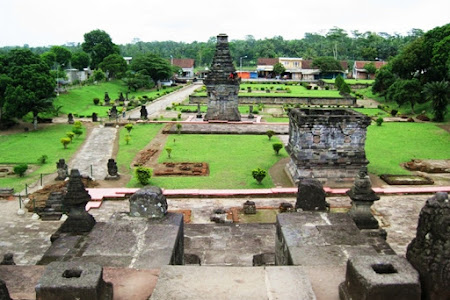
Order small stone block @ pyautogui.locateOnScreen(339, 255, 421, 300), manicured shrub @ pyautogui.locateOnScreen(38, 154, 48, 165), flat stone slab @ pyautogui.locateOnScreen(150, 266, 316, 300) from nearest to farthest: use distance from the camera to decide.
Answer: small stone block @ pyautogui.locateOnScreen(339, 255, 421, 300)
flat stone slab @ pyautogui.locateOnScreen(150, 266, 316, 300)
manicured shrub @ pyautogui.locateOnScreen(38, 154, 48, 165)

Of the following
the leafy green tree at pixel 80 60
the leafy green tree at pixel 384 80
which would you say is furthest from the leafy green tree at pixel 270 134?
the leafy green tree at pixel 80 60

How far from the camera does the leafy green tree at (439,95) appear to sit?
115ft

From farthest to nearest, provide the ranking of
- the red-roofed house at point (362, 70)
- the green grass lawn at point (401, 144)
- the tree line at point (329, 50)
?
the tree line at point (329, 50), the red-roofed house at point (362, 70), the green grass lawn at point (401, 144)

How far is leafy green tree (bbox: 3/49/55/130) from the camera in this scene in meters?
30.5

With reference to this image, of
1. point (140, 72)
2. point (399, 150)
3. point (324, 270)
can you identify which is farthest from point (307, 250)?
point (140, 72)

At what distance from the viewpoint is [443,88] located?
1372 inches

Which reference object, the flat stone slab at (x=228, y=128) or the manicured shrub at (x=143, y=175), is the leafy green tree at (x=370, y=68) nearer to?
the flat stone slab at (x=228, y=128)

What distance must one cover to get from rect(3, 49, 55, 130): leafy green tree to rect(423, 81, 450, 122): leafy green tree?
3097 cm

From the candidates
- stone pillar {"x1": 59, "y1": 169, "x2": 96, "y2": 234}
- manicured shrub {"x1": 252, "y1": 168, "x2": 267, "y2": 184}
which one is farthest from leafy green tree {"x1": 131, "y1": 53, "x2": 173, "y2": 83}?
stone pillar {"x1": 59, "y1": 169, "x2": 96, "y2": 234}

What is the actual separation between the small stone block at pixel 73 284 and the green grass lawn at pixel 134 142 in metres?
16.3

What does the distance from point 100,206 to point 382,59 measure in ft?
328

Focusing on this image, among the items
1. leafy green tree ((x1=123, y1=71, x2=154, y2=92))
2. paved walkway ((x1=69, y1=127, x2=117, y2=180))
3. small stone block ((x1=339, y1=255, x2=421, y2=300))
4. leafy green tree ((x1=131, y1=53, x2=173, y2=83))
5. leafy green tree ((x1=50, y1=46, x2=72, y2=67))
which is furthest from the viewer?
leafy green tree ((x1=50, y1=46, x2=72, y2=67))

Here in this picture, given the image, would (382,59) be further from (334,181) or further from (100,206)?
(100,206)

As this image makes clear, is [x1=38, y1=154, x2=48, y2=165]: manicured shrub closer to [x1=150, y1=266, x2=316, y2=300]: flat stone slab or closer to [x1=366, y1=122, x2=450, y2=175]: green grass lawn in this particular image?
[x1=366, y1=122, x2=450, y2=175]: green grass lawn
